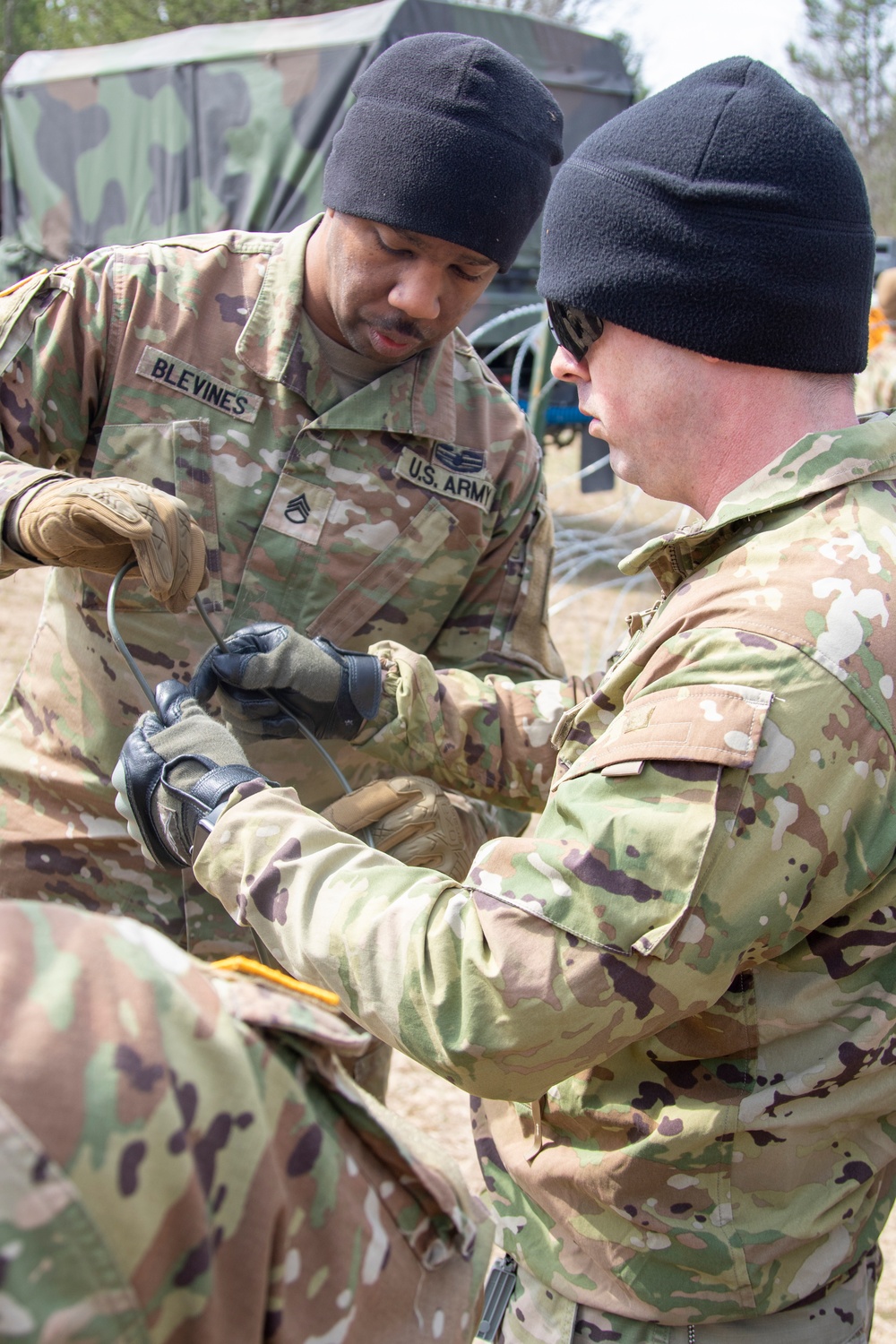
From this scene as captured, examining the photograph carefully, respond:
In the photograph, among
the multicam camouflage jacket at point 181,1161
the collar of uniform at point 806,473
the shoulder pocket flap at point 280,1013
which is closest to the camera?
the multicam camouflage jacket at point 181,1161

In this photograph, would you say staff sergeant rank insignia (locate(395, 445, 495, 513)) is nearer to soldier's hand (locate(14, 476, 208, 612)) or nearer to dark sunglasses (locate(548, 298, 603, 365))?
soldier's hand (locate(14, 476, 208, 612))

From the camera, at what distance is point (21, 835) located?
2469mm

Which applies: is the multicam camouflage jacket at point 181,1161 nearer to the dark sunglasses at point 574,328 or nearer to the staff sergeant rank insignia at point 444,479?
the dark sunglasses at point 574,328

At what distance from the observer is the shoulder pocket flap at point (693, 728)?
131cm

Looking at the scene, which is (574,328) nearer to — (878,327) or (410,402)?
(410,402)

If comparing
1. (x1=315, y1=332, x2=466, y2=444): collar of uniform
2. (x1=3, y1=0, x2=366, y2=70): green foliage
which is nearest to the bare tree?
(x1=3, y1=0, x2=366, y2=70): green foliage

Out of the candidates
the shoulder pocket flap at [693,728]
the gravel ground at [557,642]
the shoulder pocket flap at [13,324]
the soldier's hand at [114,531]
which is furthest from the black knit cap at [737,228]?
the gravel ground at [557,642]

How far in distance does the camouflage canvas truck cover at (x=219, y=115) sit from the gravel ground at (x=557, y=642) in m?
2.43

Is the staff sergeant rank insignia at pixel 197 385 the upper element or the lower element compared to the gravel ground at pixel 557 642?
upper

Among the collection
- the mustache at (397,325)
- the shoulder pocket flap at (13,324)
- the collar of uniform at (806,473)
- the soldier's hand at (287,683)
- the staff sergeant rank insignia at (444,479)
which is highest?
the collar of uniform at (806,473)

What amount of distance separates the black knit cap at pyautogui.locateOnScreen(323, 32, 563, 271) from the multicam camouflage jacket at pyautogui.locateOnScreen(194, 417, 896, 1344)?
985 millimetres

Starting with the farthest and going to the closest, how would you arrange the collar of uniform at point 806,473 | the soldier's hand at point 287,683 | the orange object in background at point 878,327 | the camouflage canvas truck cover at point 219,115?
the camouflage canvas truck cover at point 219,115
the orange object in background at point 878,327
the soldier's hand at point 287,683
the collar of uniform at point 806,473

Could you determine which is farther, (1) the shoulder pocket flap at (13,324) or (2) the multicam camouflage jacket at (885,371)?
(2) the multicam camouflage jacket at (885,371)

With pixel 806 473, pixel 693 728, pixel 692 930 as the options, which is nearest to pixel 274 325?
pixel 806 473
